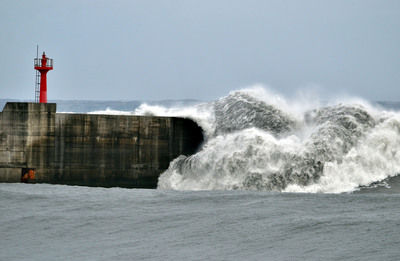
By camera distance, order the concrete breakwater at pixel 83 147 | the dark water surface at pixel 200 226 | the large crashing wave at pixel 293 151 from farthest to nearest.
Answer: the concrete breakwater at pixel 83 147 < the large crashing wave at pixel 293 151 < the dark water surface at pixel 200 226

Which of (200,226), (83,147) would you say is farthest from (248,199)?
(83,147)

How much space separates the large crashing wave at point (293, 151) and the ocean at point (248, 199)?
0.08ft

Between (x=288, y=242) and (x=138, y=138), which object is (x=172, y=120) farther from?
(x=288, y=242)

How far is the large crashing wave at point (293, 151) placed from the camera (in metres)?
14.8

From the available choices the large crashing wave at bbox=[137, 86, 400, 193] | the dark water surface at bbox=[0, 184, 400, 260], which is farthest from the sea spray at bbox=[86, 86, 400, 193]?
the dark water surface at bbox=[0, 184, 400, 260]

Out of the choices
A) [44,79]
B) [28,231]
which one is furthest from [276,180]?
[44,79]

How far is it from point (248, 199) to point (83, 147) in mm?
5197

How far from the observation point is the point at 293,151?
15219 millimetres

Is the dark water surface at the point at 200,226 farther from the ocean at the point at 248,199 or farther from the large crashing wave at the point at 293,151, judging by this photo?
the large crashing wave at the point at 293,151

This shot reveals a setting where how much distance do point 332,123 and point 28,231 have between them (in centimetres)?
826

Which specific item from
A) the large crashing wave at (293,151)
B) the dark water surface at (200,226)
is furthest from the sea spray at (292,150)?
the dark water surface at (200,226)

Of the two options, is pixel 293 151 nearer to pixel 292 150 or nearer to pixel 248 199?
pixel 292 150

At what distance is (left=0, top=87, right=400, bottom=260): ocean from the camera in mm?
9398

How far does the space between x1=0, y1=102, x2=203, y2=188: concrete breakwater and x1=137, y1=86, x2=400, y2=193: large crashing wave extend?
655 mm
